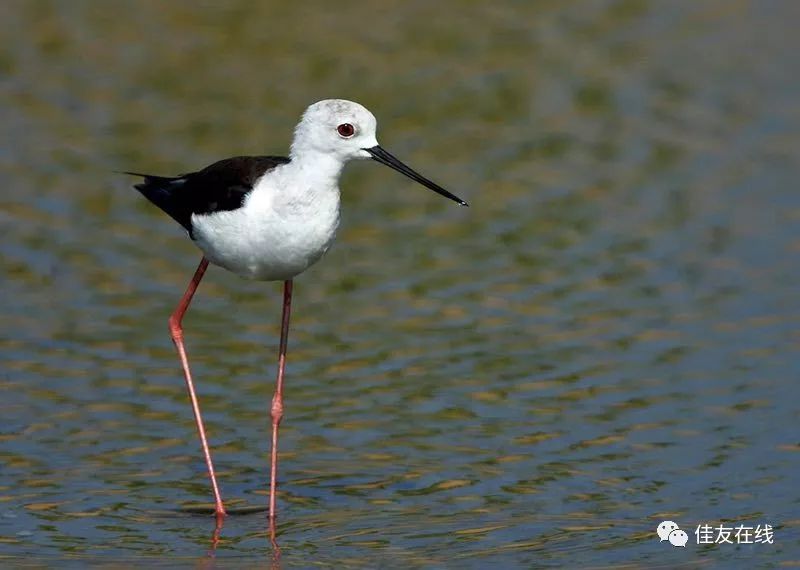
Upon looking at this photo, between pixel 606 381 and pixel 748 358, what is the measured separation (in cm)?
75

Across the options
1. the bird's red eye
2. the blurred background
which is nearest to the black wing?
the bird's red eye

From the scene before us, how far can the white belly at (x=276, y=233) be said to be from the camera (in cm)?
656

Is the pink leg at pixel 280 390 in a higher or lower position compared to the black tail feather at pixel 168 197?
lower

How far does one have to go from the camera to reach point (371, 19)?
1466cm

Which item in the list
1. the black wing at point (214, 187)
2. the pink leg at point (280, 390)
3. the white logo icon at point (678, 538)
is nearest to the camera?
the white logo icon at point (678, 538)

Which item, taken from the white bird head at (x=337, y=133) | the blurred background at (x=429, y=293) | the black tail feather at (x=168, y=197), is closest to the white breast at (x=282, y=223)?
the white bird head at (x=337, y=133)

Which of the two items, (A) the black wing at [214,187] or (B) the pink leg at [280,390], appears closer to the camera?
(A) the black wing at [214,187]

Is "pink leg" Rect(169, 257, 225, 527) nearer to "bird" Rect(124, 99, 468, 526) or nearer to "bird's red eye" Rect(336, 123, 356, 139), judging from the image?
"bird" Rect(124, 99, 468, 526)

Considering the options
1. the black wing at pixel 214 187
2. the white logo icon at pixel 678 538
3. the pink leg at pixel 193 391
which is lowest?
the white logo icon at pixel 678 538

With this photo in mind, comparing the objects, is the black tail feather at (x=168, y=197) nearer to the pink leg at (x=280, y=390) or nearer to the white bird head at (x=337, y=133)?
the pink leg at (x=280, y=390)

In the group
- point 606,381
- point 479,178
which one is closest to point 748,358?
point 606,381

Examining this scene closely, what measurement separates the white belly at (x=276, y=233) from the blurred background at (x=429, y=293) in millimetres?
1065

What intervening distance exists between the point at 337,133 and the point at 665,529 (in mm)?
1942

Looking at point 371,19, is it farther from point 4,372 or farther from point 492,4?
point 4,372
